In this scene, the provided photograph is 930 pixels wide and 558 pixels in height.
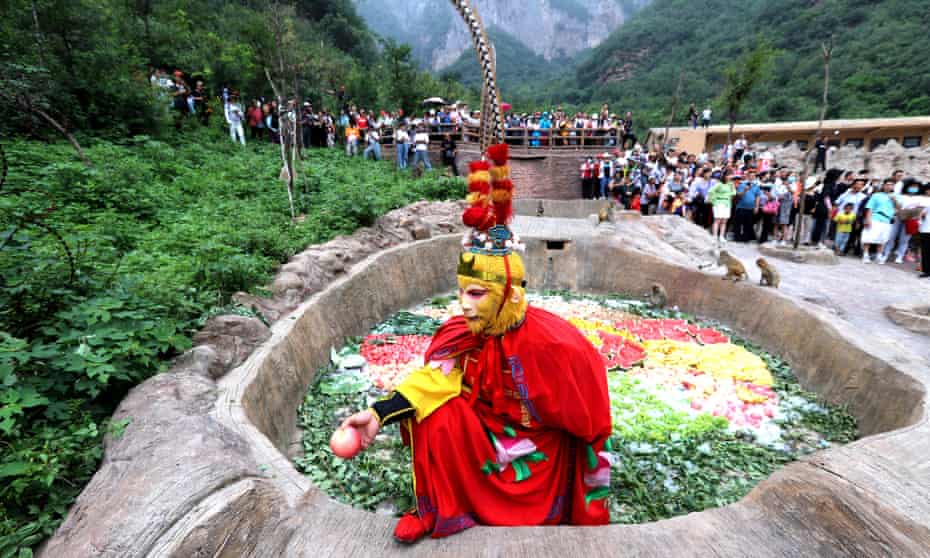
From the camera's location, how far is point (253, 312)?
4035 mm

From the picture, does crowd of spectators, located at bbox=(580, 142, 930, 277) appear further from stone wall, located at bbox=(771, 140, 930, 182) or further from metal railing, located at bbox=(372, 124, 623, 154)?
stone wall, located at bbox=(771, 140, 930, 182)

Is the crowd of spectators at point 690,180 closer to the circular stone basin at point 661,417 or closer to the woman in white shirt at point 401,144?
the woman in white shirt at point 401,144

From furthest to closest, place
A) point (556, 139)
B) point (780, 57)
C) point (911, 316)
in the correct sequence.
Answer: point (780, 57) → point (556, 139) → point (911, 316)

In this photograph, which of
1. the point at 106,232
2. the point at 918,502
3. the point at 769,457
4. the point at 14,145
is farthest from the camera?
the point at 14,145

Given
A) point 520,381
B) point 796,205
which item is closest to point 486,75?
point 520,381

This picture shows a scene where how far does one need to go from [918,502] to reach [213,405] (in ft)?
11.7

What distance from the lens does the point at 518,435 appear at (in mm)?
2424

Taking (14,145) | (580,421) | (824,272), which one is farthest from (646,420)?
(14,145)

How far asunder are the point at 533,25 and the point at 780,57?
92476mm

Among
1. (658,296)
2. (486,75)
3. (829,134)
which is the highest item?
(829,134)

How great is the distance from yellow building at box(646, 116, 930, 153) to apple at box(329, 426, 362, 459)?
18.5 meters

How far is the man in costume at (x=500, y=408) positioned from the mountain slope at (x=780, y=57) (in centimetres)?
2140

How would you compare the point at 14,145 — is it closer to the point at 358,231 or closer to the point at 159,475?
the point at 358,231

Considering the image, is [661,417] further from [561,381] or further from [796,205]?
[796,205]
